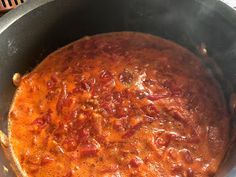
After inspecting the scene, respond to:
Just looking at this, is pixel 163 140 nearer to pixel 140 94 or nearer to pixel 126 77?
pixel 140 94

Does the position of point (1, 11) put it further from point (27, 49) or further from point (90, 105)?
point (90, 105)

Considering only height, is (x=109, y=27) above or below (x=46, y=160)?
above

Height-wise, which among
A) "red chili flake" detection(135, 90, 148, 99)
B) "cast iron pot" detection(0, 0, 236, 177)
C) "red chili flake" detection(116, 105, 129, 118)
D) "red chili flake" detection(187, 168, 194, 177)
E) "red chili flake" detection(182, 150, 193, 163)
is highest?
"cast iron pot" detection(0, 0, 236, 177)

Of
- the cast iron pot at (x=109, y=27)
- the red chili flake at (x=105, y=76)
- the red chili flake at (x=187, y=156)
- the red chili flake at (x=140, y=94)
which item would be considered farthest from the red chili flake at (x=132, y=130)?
the cast iron pot at (x=109, y=27)

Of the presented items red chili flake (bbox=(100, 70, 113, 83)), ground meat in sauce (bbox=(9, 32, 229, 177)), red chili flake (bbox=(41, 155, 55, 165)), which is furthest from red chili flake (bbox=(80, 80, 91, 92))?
red chili flake (bbox=(41, 155, 55, 165))

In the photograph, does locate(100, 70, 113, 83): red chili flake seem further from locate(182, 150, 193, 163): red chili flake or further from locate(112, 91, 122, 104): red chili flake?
locate(182, 150, 193, 163): red chili flake

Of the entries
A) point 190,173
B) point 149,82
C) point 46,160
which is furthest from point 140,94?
point 46,160

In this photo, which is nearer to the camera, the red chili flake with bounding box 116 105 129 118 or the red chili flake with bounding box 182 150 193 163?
the red chili flake with bounding box 182 150 193 163
